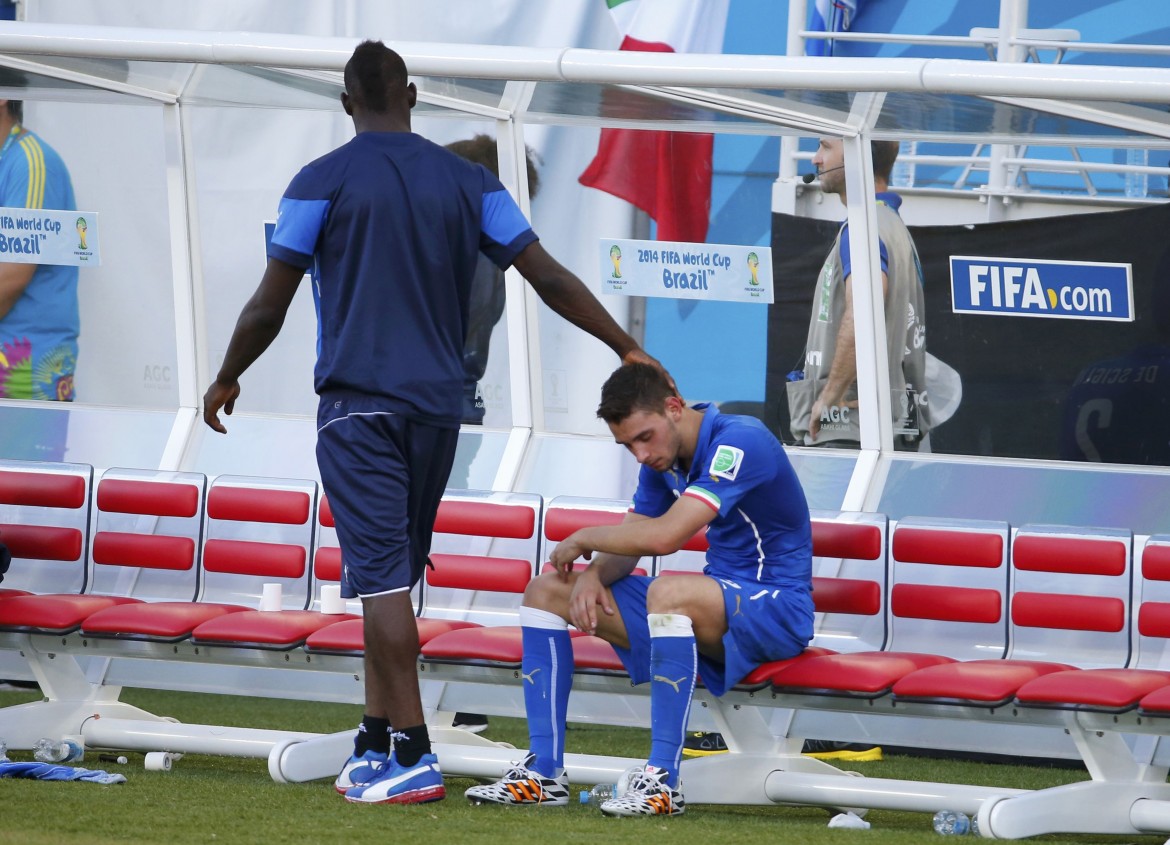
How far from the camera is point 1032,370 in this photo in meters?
6.20

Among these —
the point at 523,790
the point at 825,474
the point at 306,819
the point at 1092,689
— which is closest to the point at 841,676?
the point at 1092,689

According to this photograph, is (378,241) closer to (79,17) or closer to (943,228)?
(943,228)

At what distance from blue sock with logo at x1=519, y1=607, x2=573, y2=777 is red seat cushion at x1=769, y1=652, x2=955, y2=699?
1.78 feet

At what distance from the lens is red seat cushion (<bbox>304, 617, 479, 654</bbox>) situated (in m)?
5.03

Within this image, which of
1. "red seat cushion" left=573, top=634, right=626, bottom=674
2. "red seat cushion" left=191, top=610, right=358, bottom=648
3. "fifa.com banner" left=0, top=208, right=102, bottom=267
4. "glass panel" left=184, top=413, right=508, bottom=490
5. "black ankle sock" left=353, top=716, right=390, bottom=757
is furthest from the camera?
"fifa.com banner" left=0, top=208, right=102, bottom=267

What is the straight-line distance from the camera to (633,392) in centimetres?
441

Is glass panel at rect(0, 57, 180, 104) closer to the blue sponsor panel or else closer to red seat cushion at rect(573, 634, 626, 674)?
red seat cushion at rect(573, 634, 626, 674)

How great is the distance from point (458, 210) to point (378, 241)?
230 mm

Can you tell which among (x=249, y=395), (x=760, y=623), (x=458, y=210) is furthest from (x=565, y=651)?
(x=249, y=395)

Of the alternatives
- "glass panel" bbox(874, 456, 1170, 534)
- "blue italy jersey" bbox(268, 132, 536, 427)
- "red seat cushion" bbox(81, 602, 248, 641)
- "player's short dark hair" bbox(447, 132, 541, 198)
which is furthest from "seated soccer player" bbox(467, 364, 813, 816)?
"player's short dark hair" bbox(447, 132, 541, 198)

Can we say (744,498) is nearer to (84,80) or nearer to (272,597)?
(272,597)

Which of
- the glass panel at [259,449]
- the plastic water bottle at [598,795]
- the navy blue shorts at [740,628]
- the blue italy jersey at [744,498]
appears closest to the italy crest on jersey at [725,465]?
the blue italy jersey at [744,498]

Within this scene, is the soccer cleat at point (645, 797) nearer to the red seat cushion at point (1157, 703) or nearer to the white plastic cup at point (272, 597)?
the red seat cushion at point (1157, 703)

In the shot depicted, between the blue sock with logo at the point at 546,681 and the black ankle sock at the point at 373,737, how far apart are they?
0.37 meters
